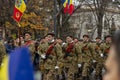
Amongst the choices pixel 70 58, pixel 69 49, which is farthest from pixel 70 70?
pixel 69 49

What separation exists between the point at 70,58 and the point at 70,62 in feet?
0.49

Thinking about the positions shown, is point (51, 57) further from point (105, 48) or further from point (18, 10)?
point (18, 10)

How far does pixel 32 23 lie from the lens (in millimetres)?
34281

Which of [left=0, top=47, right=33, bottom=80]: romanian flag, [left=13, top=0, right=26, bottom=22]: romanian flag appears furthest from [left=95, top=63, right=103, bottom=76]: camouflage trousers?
[left=0, top=47, right=33, bottom=80]: romanian flag

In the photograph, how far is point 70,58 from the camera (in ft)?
46.9

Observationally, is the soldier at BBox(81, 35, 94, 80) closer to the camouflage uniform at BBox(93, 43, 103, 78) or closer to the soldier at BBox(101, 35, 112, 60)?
the camouflage uniform at BBox(93, 43, 103, 78)

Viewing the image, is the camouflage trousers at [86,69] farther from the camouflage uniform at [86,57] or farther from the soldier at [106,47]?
the soldier at [106,47]

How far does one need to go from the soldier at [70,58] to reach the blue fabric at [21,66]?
1216 cm

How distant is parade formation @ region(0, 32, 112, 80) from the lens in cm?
1298

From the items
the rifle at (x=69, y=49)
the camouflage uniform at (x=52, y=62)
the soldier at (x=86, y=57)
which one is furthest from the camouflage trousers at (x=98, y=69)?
the camouflage uniform at (x=52, y=62)

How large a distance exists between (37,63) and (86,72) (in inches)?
102

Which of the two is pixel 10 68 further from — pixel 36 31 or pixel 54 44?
pixel 36 31

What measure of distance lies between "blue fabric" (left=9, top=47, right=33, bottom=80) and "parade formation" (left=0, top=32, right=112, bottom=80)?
9.84 m

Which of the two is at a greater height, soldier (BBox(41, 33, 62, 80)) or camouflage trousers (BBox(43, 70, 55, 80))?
soldier (BBox(41, 33, 62, 80))
